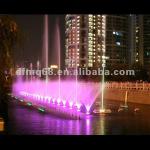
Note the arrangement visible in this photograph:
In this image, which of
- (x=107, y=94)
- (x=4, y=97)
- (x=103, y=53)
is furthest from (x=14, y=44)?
(x=107, y=94)

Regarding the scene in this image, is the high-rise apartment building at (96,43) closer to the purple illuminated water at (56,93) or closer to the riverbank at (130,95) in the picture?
the purple illuminated water at (56,93)

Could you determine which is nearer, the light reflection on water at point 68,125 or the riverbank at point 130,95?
the light reflection on water at point 68,125

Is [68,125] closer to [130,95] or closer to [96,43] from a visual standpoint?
[96,43]

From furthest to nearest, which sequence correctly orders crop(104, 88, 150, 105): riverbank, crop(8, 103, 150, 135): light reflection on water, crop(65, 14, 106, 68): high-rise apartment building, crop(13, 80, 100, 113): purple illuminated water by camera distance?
1. crop(104, 88, 150, 105): riverbank
2. crop(13, 80, 100, 113): purple illuminated water
3. crop(65, 14, 106, 68): high-rise apartment building
4. crop(8, 103, 150, 135): light reflection on water

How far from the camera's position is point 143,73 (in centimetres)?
1342

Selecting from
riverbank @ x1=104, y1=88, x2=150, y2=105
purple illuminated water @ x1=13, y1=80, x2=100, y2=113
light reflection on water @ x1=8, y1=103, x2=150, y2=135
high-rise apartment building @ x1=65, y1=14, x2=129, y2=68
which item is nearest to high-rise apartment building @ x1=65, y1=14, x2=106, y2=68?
high-rise apartment building @ x1=65, y1=14, x2=129, y2=68

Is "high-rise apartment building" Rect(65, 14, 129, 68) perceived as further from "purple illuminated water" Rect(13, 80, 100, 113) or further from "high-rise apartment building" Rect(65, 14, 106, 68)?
"purple illuminated water" Rect(13, 80, 100, 113)

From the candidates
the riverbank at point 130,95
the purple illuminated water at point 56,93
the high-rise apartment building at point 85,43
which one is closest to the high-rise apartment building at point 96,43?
the high-rise apartment building at point 85,43

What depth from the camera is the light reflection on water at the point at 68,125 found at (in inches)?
397

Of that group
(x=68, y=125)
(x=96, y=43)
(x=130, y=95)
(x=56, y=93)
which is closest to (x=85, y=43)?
(x=96, y=43)

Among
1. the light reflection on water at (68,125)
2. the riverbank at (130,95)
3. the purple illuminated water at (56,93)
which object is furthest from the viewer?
the riverbank at (130,95)

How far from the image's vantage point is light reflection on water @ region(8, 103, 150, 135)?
10090 mm

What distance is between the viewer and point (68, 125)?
11453mm
